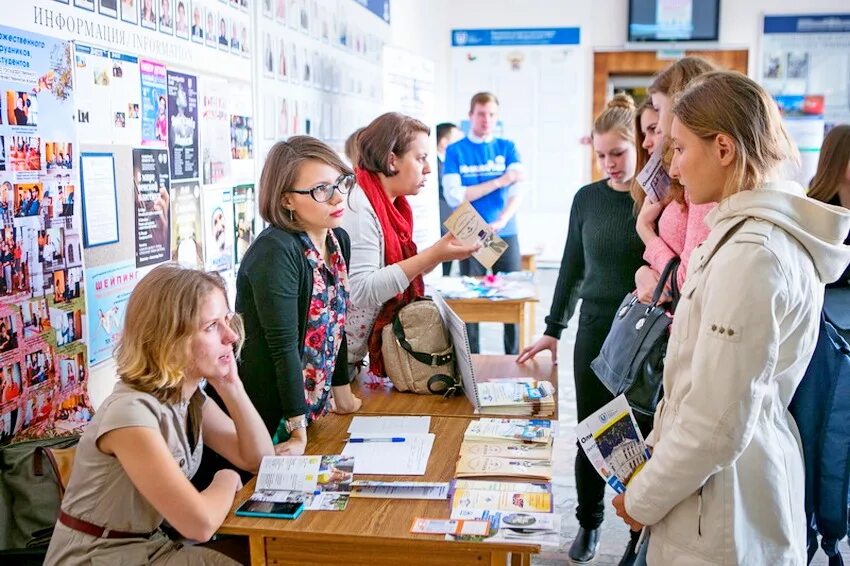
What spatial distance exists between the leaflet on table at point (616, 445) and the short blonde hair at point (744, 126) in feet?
1.60

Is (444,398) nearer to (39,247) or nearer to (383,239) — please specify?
(383,239)

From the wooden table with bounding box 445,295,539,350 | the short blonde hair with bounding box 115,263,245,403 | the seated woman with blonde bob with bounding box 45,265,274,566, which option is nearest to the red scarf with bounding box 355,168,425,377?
the seated woman with blonde bob with bounding box 45,265,274,566

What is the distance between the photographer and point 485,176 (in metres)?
5.85

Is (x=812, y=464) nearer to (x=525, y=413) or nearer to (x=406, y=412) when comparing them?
(x=525, y=413)

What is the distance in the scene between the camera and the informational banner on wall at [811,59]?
27.0ft

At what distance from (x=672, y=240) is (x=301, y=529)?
3.95 feet

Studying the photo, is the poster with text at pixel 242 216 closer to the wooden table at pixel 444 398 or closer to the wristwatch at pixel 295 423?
the wooden table at pixel 444 398

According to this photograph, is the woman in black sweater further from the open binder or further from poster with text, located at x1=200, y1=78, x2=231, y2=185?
poster with text, located at x1=200, y1=78, x2=231, y2=185

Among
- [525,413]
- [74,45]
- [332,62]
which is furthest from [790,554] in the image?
[332,62]

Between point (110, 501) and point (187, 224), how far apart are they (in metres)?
1.31

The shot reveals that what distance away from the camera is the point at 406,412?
230 centimetres

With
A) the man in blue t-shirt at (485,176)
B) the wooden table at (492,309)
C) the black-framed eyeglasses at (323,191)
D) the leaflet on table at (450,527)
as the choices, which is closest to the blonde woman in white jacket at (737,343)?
the leaflet on table at (450,527)

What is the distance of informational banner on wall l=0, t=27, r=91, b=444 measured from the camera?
1874 millimetres

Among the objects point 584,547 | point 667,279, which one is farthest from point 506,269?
point 667,279
